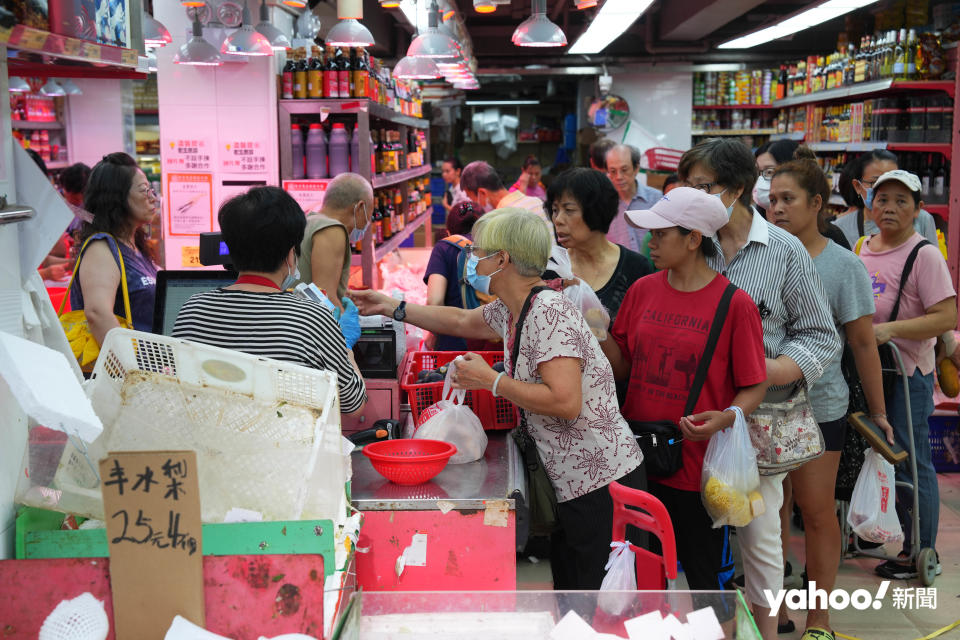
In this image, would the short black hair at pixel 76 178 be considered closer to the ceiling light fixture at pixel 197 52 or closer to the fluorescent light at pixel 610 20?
the ceiling light fixture at pixel 197 52

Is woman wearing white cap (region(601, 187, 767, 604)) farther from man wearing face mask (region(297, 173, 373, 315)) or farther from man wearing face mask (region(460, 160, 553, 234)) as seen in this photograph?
man wearing face mask (region(460, 160, 553, 234))

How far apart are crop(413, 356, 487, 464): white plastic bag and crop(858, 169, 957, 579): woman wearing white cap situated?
208cm

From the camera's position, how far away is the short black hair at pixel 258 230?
7.75 feet

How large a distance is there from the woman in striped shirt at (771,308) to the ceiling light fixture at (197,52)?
3755 millimetres

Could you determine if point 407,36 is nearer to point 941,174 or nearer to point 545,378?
point 941,174

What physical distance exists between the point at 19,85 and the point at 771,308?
305 inches

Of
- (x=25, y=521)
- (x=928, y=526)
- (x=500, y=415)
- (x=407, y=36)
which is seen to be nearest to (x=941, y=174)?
(x=928, y=526)

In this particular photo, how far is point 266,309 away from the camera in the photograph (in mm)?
2283

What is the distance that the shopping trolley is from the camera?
3.91 metres

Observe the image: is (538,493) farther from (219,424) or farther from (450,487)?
(219,424)

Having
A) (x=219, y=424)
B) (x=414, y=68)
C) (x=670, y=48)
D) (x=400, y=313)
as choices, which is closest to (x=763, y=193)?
(x=400, y=313)

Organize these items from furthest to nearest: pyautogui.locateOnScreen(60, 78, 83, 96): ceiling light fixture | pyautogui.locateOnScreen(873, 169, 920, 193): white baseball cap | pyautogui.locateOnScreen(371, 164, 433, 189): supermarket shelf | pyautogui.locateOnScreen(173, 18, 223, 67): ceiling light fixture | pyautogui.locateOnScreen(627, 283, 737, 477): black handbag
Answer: pyautogui.locateOnScreen(60, 78, 83, 96): ceiling light fixture → pyautogui.locateOnScreen(371, 164, 433, 189): supermarket shelf → pyautogui.locateOnScreen(173, 18, 223, 67): ceiling light fixture → pyautogui.locateOnScreen(873, 169, 920, 193): white baseball cap → pyautogui.locateOnScreen(627, 283, 737, 477): black handbag

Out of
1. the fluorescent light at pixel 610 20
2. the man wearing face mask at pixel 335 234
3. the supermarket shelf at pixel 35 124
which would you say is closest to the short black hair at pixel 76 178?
the supermarket shelf at pixel 35 124

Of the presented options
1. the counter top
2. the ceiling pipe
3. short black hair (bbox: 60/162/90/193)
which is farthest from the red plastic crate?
the ceiling pipe
